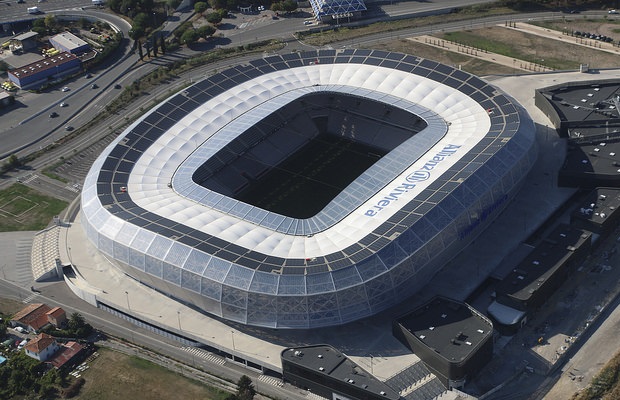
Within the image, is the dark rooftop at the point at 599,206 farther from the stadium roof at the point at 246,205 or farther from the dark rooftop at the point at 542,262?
the stadium roof at the point at 246,205

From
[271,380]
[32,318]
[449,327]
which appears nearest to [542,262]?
[449,327]

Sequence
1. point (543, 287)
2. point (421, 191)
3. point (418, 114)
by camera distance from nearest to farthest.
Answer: point (543, 287) → point (421, 191) → point (418, 114)

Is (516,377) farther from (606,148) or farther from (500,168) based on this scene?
(606,148)

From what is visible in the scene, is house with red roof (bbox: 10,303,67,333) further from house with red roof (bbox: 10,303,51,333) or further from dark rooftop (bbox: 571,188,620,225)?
dark rooftop (bbox: 571,188,620,225)

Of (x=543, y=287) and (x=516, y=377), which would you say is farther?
(x=543, y=287)

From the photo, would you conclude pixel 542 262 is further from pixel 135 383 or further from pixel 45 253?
pixel 45 253

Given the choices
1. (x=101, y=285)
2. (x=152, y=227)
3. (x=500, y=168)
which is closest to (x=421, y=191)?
(x=500, y=168)

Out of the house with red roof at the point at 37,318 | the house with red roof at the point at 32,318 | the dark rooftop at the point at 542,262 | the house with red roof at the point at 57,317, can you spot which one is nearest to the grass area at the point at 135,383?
the house with red roof at the point at 57,317
